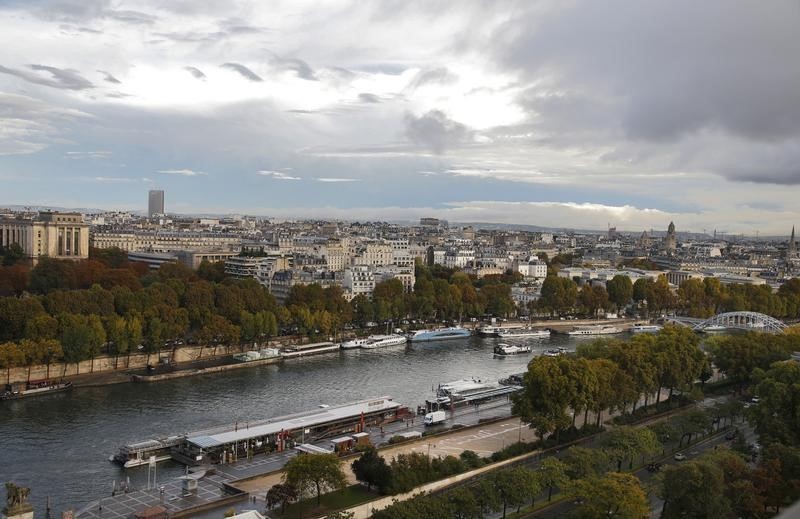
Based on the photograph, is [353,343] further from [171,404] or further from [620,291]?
[620,291]

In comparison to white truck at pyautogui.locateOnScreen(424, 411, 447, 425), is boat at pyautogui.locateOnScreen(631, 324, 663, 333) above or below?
below

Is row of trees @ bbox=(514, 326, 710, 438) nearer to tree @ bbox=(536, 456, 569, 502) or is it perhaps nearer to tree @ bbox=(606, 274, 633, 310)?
tree @ bbox=(536, 456, 569, 502)

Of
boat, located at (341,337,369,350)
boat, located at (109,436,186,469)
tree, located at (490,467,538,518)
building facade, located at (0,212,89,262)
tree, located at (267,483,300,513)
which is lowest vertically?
boat, located at (341,337,369,350)

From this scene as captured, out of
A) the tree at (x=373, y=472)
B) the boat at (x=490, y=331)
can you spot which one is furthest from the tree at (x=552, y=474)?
the boat at (x=490, y=331)

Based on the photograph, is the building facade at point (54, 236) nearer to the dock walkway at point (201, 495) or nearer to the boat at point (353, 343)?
the boat at point (353, 343)

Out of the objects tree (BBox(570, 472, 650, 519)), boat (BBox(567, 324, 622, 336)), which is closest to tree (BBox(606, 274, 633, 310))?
boat (BBox(567, 324, 622, 336))

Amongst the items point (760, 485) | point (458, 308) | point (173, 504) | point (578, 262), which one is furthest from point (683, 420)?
point (578, 262)
